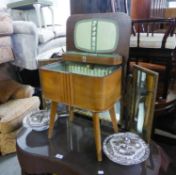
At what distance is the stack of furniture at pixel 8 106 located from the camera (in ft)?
5.35

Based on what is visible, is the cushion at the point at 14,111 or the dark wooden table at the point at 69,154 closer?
the dark wooden table at the point at 69,154

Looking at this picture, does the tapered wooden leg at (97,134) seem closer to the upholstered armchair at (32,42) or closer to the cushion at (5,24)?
the upholstered armchair at (32,42)

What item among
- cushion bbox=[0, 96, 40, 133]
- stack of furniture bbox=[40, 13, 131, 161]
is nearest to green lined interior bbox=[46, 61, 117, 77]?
stack of furniture bbox=[40, 13, 131, 161]

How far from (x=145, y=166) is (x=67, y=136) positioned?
0.49 m

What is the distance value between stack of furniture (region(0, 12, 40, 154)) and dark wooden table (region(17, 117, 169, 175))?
0.39 m

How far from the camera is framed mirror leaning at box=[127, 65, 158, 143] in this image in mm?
990

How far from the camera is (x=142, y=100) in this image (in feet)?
3.60

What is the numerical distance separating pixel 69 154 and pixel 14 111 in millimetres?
804

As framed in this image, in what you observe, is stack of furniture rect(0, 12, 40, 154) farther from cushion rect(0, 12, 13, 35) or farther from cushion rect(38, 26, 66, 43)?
cushion rect(38, 26, 66, 43)

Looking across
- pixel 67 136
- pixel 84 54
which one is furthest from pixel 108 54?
pixel 67 136

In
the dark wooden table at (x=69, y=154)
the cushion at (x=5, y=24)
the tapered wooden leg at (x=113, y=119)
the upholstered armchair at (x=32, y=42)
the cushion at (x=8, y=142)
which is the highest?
the cushion at (x=5, y=24)

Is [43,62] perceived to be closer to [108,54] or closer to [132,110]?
[108,54]

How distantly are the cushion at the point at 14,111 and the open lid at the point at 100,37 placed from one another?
0.82 m

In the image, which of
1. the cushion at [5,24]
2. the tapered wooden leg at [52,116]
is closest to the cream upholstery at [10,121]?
the tapered wooden leg at [52,116]
